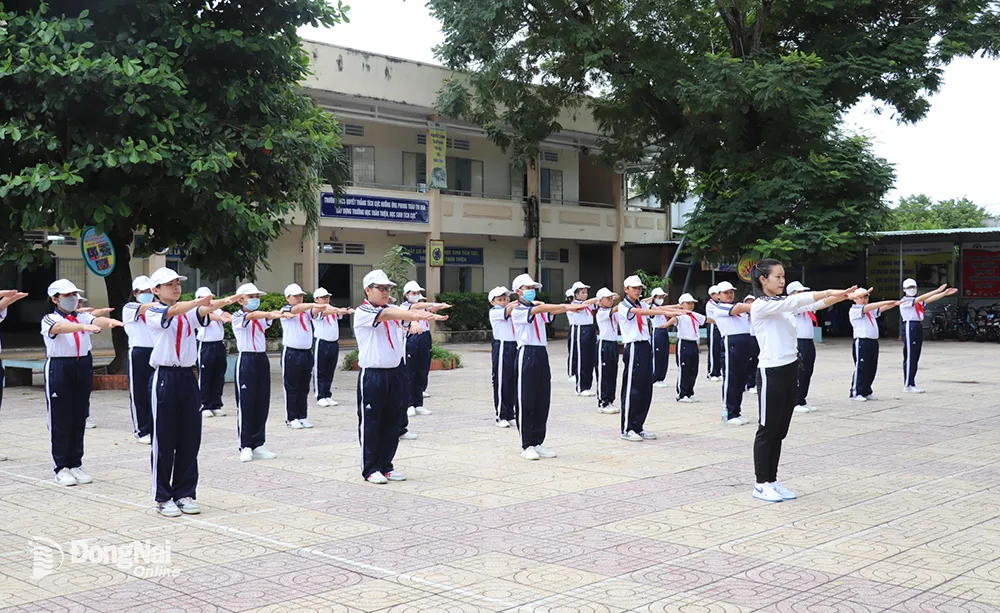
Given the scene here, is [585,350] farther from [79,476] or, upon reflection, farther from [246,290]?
[79,476]

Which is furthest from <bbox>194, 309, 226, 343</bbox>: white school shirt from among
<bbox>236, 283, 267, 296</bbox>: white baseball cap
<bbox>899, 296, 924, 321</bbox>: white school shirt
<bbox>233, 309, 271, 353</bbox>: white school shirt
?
<bbox>899, 296, 924, 321</bbox>: white school shirt

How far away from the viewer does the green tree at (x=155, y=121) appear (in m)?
15.1

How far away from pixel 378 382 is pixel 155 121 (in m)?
8.53

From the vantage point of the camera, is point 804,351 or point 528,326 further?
point 804,351

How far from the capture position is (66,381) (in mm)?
9352

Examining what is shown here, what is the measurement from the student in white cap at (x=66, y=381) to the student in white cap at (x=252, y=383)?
1529mm

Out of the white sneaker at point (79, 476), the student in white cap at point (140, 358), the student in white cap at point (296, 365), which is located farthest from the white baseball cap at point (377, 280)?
the student in white cap at point (296, 365)

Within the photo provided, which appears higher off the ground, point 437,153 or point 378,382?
point 437,153

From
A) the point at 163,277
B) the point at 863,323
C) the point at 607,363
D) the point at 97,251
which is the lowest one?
the point at 607,363

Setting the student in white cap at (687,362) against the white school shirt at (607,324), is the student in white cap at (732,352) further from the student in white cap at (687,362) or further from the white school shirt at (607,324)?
the student in white cap at (687,362)

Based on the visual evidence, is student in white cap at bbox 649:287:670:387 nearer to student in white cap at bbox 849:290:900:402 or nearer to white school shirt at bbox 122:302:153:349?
student in white cap at bbox 849:290:900:402

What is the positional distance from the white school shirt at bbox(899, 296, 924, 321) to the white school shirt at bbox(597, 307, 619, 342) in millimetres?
5013

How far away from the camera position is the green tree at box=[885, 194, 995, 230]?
66.6 meters

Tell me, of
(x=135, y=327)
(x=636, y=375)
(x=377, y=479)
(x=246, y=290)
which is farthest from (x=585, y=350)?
(x=135, y=327)
